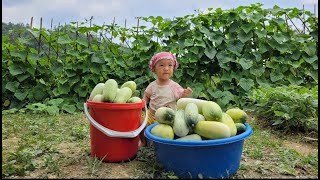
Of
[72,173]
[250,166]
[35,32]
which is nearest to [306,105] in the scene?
[250,166]

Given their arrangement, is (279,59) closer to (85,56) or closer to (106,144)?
Result: (85,56)

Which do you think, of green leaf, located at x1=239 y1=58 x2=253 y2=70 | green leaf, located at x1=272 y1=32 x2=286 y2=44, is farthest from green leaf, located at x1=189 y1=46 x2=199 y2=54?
green leaf, located at x1=272 y1=32 x2=286 y2=44

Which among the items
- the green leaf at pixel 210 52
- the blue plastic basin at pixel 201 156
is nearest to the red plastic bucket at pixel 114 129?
the blue plastic basin at pixel 201 156

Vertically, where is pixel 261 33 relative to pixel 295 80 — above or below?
above

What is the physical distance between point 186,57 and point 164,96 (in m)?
2.58

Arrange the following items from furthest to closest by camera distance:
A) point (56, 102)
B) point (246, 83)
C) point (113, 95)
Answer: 1. point (246, 83)
2. point (56, 102)
3. point (113, 95)

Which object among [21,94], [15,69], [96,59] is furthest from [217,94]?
[15,69]

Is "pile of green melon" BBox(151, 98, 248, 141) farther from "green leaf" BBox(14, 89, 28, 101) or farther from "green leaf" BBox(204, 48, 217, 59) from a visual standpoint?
"green leaf" BBox(14, 89, 28, 101)

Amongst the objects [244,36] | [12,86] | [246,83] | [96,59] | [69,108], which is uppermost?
[244,36]

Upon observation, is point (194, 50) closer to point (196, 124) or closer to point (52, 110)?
point (52, 110)

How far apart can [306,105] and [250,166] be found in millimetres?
1450

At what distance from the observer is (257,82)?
5.61 metres

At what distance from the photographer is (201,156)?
83.4 inches

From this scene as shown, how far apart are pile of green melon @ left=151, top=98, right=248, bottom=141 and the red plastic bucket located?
0.95ft
